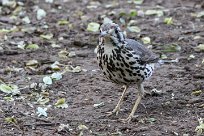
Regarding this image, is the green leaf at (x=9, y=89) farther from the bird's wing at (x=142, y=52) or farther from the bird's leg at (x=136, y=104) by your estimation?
the bird's wing at (x=142, y=52)

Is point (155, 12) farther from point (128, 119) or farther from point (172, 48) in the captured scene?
point (128, 119)

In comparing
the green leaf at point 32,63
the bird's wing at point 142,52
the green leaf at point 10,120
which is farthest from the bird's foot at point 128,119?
the green leaf at point 32,63

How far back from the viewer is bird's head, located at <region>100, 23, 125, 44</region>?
6320 mm

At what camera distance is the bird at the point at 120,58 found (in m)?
6.45

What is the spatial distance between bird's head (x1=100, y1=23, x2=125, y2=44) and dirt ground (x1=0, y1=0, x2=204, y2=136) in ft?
2.76

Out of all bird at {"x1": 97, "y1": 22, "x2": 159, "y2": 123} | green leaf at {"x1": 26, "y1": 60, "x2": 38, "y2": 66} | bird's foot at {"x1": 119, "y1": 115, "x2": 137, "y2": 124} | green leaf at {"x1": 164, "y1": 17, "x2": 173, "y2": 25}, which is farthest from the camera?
green leaf at {"x1": 164, "y1": 17, "x2": 173, "y2": 25}

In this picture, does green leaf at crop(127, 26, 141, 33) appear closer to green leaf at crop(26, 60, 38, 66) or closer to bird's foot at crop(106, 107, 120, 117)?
green leaf at crop(26, 60, 38, 66)

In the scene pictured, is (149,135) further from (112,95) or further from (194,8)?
(194,8)

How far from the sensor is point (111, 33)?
639 centimetres

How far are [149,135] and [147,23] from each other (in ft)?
14.3

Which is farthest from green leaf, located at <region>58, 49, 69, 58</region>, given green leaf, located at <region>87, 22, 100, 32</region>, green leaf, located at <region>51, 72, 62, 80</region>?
green leaf, located at <region>87, 22, 100, 32</region>

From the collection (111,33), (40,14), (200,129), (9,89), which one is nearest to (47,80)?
(9,89)

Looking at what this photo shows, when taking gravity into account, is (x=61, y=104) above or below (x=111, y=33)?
below

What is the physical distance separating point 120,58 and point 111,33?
0.29 metres
